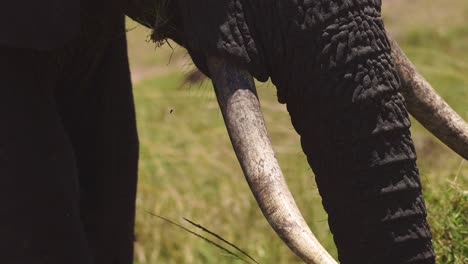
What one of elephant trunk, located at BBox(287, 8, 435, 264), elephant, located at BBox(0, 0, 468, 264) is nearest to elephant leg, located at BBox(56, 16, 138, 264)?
elephant, located at BBox(0, 0, 468, 264)

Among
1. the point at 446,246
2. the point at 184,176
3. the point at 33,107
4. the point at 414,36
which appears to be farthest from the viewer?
the point at 414,36

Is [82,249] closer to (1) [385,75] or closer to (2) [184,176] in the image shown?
(1) [385,75]

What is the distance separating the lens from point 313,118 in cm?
245

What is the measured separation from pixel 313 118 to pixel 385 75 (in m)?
0.15

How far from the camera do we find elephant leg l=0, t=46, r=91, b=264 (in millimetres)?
2539

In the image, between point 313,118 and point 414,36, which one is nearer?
point 313,118

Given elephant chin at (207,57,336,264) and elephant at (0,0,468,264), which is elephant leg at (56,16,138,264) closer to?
elephant at (0,0,468,264)

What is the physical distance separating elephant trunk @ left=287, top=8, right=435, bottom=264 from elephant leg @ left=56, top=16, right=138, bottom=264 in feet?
2.42

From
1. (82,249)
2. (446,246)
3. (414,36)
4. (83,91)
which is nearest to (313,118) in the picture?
(82,249)

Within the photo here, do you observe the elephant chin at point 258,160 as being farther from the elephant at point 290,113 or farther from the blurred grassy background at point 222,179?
the blurred grassy background at point 222,179

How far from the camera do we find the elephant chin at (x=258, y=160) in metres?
2.34

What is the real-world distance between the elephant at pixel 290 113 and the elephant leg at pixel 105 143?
0.27 metres

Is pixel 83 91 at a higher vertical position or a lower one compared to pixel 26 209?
higher

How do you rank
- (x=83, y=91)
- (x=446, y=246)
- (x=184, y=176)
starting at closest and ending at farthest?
(x=83, y=91) < (x=446, y=246) < (x=184, y=176)
